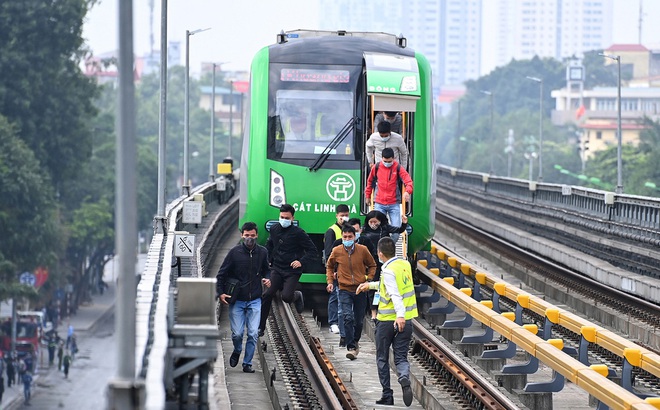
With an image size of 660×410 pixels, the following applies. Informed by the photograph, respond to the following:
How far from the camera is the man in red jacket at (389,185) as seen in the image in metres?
19.2

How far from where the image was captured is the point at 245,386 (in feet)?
53.4

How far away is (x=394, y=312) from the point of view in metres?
14.6

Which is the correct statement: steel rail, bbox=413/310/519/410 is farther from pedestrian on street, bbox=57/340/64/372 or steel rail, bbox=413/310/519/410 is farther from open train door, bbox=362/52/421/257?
pedestrian on street, bbox=57/340/64/372

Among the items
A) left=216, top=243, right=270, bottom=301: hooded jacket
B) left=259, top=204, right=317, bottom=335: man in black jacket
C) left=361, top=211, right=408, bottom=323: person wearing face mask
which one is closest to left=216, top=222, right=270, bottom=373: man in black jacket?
left=216, top=243, right=270, bottom=301: hooded jacket

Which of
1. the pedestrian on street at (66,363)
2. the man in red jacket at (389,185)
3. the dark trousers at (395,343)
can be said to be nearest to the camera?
the dark trousers at (395,343)

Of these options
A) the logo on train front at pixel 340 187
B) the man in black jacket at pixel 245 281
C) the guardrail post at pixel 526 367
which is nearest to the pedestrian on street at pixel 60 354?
the logo on train front at pixel 340 187

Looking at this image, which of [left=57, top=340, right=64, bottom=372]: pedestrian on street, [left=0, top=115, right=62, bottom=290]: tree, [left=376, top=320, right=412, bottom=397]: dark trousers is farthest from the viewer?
[left=57, top=340, right=64, bottom=372]: pedestrian on street

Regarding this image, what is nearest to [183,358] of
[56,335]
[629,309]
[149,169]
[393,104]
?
[393,104]

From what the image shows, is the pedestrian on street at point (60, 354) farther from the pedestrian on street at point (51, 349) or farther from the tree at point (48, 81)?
the tree at point (48, 81)

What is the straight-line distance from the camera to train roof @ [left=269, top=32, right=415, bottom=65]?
2220 cm

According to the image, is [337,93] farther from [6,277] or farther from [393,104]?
[6,277]

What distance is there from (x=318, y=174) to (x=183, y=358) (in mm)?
10982

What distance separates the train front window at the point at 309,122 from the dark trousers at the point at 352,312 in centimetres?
446

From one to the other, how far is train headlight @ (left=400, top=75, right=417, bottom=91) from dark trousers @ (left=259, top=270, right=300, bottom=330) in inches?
168
